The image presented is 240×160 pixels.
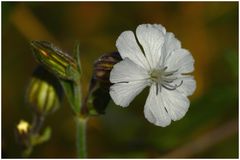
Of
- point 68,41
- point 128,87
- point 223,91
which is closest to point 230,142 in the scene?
point 223,91

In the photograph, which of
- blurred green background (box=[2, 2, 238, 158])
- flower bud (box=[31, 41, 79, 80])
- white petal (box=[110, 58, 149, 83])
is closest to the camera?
white petal (box=[110, 58, 149, 83])

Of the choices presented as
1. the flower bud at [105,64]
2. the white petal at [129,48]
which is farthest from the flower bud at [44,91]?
the white petal at [129,48]

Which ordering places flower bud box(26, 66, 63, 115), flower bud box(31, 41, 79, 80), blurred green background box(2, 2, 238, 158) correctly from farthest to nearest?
blurred green background box(2, 2, 238, 158)
flower bud box(26, 66, 63, 115)
flower bud box(31, 41, 79, 80)

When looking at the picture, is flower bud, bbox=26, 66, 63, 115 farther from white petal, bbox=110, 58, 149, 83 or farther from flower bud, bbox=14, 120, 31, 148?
white petal, bbox=110, 58, 149, 83

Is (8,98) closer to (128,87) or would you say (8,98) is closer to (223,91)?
(223,91)

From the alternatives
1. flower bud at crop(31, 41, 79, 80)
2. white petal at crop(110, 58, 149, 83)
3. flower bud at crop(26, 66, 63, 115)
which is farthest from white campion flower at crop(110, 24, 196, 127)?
flower bud at crop(26, 66, 63, 115)

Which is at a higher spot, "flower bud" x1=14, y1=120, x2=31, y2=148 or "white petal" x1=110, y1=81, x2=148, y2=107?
"white petal" x1=110, y1=81, x2=148, y2=107

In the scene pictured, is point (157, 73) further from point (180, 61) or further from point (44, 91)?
point (44, 91)
